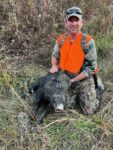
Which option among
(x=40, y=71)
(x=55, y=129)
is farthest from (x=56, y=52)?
(x=55, y=129)

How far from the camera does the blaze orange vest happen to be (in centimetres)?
468

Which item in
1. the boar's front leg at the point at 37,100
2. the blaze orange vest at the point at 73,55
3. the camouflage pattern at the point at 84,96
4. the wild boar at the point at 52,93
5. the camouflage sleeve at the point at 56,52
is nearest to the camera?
the wild boar at the point at 52,93

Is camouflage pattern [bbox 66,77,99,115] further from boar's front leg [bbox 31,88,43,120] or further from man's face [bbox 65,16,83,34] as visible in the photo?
man's face [bbox 65,16,83,34]

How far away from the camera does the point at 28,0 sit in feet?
20.9

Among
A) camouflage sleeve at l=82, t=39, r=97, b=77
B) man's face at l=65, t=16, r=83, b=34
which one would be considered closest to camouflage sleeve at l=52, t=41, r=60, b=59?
man's face at l=65, t=16, r=83, b=34

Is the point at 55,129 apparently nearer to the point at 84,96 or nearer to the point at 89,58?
the point at 84,96

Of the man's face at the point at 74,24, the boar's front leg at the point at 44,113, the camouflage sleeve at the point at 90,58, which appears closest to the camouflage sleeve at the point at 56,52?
the man's face at the point at 74,24

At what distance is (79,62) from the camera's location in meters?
4.69

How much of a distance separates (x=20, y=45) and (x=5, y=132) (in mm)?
2219

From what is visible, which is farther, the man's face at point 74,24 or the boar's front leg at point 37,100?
the man's face at point 74,24

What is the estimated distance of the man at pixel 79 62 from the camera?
459cm

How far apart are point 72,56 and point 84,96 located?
1.88ft

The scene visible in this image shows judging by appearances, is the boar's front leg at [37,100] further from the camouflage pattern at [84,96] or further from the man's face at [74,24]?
the man's face at [74,24]

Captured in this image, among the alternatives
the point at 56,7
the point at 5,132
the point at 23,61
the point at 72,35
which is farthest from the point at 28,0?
the point at 5,132
